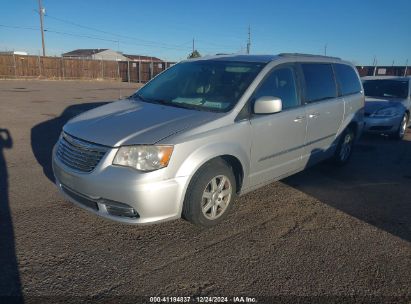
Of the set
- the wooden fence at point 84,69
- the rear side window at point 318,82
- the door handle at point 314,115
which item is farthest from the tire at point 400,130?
the wooden fence at point 84,69

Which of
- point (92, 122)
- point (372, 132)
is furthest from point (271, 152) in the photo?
point (372, 132)

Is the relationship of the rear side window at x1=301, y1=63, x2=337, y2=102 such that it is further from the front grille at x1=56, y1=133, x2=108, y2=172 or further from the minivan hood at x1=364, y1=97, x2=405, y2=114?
the minivan hood at x1=364, y1=97, x2=405, y2=114

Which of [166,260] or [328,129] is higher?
[328,129]

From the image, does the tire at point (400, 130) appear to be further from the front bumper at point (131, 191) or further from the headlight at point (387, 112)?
the front bumper at point (131, 191)

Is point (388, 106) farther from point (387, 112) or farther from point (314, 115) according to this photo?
point (314, 115)

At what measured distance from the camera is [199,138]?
3.24 m

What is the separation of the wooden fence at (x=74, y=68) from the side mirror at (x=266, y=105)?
3162 centimetres

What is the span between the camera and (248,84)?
12.6 ft

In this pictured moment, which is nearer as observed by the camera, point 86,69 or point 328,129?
point 328,129

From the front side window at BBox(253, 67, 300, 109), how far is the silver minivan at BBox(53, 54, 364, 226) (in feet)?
0.04

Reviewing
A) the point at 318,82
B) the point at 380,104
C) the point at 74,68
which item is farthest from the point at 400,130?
the point at 74,68

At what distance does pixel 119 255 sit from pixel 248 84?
2231 mm

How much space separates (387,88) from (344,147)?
492 centimetres

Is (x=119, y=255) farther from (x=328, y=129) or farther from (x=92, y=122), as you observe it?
(x=328, y=129)
